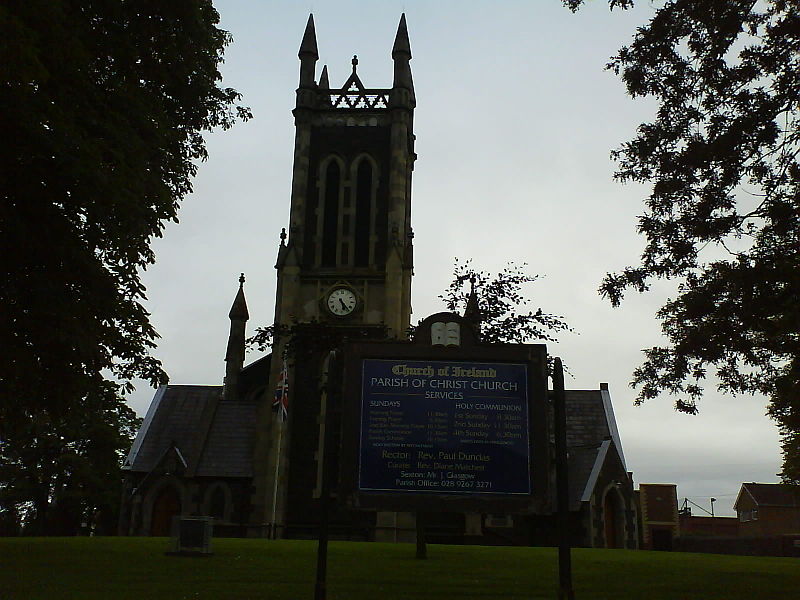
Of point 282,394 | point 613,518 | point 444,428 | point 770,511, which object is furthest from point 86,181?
point 770,511

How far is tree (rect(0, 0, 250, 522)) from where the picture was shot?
13500 mm

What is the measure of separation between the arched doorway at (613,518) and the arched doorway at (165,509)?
19.9m

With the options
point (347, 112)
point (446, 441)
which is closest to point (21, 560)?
point (446, 441)

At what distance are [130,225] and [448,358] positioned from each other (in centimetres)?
722

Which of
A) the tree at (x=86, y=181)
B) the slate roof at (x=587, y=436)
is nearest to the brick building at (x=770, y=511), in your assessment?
the slate roof at (x=587, y=436)

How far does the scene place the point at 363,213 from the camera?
42344 millimetres

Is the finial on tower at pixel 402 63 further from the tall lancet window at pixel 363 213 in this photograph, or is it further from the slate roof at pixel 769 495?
the slate roof at pixel 769 495

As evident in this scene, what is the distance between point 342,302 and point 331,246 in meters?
3.42

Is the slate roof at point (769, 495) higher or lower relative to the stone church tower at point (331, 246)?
lower

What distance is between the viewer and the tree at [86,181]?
13500mm

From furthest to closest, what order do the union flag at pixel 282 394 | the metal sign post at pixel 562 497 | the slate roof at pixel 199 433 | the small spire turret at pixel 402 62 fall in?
the small spire turret at pixel 402 62, the slate roof at pixel 199 433, the union flag at pixel 282 394, the metal sign post at pixel 562 497

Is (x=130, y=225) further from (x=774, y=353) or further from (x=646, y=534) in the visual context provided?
(x=646, y=534)

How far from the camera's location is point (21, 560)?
14242mm

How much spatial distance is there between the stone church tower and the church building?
0.22ft
